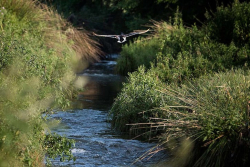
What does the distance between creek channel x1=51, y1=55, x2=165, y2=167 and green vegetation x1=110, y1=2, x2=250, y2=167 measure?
34cm

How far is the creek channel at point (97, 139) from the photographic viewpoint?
8680 mm

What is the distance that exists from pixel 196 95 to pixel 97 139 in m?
2.51

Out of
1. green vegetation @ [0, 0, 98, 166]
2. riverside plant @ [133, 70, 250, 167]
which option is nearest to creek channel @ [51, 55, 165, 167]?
green vegetation @ [0, 0, 98, 166]

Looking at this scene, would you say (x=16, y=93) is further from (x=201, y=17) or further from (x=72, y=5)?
(x=72, y=5)

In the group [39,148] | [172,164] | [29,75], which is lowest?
[172,164]

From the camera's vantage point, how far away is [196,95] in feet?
28.2

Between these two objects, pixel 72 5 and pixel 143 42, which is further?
pixel 72 5

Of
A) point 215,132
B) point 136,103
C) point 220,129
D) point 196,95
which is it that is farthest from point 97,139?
point 220,129

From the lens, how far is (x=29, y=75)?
8070 mm

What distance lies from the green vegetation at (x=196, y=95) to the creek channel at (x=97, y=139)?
0.34 meters

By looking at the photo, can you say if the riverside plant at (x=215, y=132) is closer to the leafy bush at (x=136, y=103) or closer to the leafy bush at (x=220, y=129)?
the leafy bush at (x=220, y=129)

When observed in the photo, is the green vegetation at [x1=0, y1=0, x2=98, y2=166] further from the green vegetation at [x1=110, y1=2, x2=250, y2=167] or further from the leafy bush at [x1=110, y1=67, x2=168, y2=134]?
the leafy bush at [x1=110, y1=67, x2=168, y2=134]

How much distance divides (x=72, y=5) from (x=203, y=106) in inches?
1218

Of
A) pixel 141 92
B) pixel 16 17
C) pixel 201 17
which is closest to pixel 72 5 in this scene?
pixel 201 17
